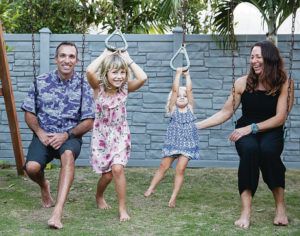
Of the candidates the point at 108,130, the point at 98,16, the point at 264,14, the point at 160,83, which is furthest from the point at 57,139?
the point at 98,16

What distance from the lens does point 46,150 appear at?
4984 millimetres

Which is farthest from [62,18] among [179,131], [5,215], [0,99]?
[5,215]

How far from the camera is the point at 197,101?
8336 millimetres

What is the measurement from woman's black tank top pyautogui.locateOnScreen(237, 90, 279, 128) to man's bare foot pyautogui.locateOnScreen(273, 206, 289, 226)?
780mm

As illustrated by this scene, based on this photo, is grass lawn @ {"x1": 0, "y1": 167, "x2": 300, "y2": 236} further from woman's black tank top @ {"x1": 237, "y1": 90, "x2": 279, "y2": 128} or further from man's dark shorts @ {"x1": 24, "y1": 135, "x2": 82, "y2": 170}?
woman's black tank top @ {"x1": 237, "y1": 90, "x2": 279, "y2": 128}

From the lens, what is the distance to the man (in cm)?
496

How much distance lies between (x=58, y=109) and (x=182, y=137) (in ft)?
4.44

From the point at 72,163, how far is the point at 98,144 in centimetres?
31

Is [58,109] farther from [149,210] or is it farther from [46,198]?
[149,210]

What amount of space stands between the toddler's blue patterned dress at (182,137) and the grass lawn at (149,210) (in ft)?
1.66

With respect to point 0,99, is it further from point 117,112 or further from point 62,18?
point 117,112

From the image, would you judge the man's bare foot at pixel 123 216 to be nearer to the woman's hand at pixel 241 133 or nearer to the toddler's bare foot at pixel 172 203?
the toddler's bare foot at pixel 172 203

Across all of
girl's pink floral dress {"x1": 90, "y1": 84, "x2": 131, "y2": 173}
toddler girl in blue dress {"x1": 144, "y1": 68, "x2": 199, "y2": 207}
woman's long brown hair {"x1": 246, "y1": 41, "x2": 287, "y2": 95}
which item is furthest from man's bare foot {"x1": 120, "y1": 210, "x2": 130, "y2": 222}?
woman's long brown hair {"x1": 246, "y1": 41, "x2": 287, "y2": 95}

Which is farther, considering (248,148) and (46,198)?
(46,198)
